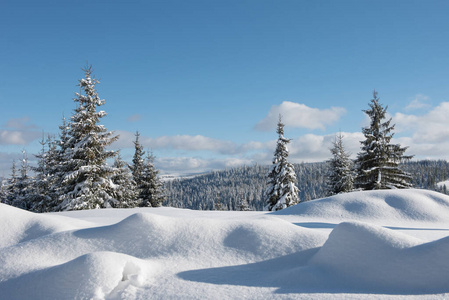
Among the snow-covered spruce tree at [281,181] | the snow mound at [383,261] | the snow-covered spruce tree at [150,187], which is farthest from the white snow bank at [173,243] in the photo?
the snow-covered spruce tree at [150,187]

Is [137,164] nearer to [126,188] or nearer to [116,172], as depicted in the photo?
[126,188]

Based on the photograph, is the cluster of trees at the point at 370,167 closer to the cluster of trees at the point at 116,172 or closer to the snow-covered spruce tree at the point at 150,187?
the cluster of trees at the point at 116,172

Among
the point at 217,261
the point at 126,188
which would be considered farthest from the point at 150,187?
the point at 217,261

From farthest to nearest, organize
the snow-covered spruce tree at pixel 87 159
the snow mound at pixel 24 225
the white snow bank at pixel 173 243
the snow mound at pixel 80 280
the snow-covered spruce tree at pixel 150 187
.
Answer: the snow-covered spruce tree at pixel 150 187 < the snow-covered spruce tree at pixel 87 159 < the snow mound at pixel 24 225 < the white snow bank at pixel 173 243 < the snow mound at pixel 80 280

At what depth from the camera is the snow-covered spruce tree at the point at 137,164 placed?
2858 centimetres

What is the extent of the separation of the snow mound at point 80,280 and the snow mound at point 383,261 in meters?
3.18

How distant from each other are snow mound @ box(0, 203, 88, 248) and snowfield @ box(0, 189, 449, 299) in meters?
0.03

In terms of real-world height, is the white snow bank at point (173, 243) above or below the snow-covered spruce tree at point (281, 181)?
below

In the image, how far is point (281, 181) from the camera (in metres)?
23.7

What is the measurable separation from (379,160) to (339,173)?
6.06 m

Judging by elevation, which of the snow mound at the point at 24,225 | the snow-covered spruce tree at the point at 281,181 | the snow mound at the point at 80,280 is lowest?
the snow mound at the point at 80,280

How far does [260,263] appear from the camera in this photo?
5.07 metres

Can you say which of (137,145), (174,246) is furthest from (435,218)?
(137,145)

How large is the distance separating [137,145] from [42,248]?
998 inches
